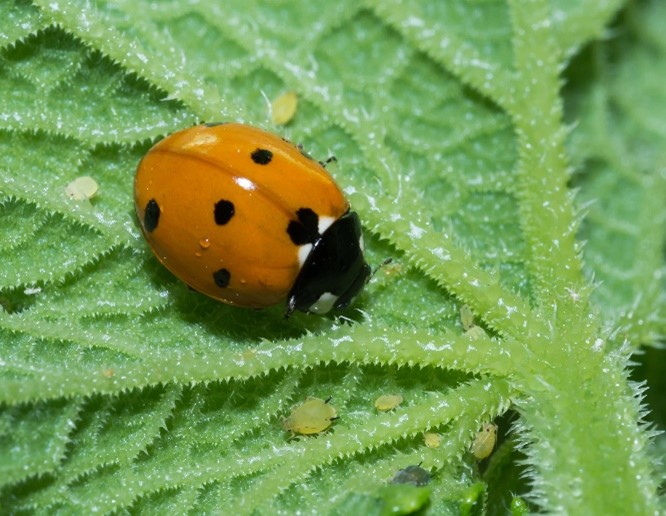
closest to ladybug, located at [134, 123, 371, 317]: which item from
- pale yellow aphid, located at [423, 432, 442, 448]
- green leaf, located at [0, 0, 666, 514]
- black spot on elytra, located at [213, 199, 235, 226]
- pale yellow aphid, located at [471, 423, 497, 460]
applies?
black spot on elytra, located at [213, 199, 235, 226]

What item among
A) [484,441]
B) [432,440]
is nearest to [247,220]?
[432,440]

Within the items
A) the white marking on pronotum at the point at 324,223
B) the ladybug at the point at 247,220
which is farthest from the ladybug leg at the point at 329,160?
the white marking on pronotum at the point at 324,223

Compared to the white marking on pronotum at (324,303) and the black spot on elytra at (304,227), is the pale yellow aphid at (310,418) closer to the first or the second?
the white marking on pronotum at (324,303)

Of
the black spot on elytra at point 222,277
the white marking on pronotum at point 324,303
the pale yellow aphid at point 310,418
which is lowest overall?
the pale yellow aphid at point 310,418

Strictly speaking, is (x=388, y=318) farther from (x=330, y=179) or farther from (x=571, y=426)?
(x=571, y=426)

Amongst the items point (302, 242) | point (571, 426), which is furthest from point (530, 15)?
point (571, 426)

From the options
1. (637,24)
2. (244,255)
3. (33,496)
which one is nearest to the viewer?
(33,496)
